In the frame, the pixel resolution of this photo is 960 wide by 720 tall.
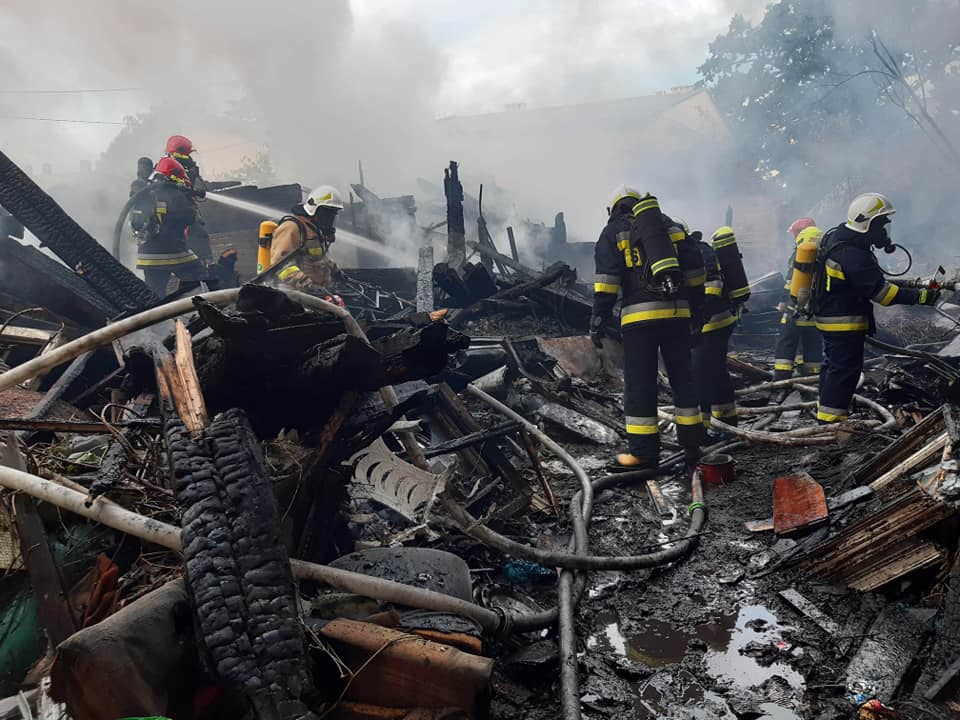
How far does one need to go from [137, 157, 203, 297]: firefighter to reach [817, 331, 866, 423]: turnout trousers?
7.75 metres

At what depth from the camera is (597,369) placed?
26.0ft

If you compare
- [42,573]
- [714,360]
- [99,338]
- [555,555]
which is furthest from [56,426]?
[714,360]

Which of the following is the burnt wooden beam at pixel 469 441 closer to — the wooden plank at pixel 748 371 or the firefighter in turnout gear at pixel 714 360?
the firefighter in turnout gear at pixel 714 360

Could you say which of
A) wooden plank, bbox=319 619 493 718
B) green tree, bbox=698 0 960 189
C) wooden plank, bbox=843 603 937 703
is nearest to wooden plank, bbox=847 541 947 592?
wooden plank, bbox=843 603 937 703

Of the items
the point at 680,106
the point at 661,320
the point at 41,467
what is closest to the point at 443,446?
the point at 661,320

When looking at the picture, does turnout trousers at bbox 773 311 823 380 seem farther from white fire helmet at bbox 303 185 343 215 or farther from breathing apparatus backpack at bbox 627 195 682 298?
white fire helmet at bbox 303 185 343 215

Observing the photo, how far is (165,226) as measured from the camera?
858 centimetres

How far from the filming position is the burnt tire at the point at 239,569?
181 cm

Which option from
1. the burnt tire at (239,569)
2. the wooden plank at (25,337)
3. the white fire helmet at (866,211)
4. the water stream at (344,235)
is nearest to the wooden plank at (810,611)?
the burnt tire at (239,569)

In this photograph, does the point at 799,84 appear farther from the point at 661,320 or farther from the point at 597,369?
the point at 661,320

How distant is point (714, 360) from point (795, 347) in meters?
2.44

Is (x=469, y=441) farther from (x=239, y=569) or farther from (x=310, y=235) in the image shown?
(x=310, y=235)

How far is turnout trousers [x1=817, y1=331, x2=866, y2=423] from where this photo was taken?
5.51m

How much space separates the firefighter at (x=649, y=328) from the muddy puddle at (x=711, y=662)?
215cm
